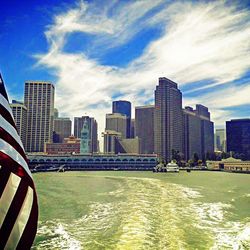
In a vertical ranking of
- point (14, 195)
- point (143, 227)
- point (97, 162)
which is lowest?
point (97, 162)

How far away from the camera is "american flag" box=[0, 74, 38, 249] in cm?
513

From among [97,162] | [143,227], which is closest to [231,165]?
[97,162]

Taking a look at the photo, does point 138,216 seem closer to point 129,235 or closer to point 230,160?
point 129,235

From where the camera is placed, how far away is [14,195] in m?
5.29

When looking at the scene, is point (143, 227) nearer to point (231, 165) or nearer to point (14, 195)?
point (14, 195)

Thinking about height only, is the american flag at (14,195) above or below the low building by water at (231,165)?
above

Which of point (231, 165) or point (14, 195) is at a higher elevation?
point (14, 195)

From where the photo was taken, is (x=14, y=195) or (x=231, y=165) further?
(x=231, y=165)

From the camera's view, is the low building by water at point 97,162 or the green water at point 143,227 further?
the low building by water at point 97,162

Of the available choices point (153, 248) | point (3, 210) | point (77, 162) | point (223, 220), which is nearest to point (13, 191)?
point (3, 210)

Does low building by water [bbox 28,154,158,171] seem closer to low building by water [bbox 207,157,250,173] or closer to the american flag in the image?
low building by water [bbox 207,157,250,173]

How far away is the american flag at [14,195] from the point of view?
202 inches

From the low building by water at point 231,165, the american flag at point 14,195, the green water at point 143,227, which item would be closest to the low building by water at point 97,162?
the low building by water at point 231,165

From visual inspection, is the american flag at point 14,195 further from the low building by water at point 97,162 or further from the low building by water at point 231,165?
the low building by water at point 231,165
